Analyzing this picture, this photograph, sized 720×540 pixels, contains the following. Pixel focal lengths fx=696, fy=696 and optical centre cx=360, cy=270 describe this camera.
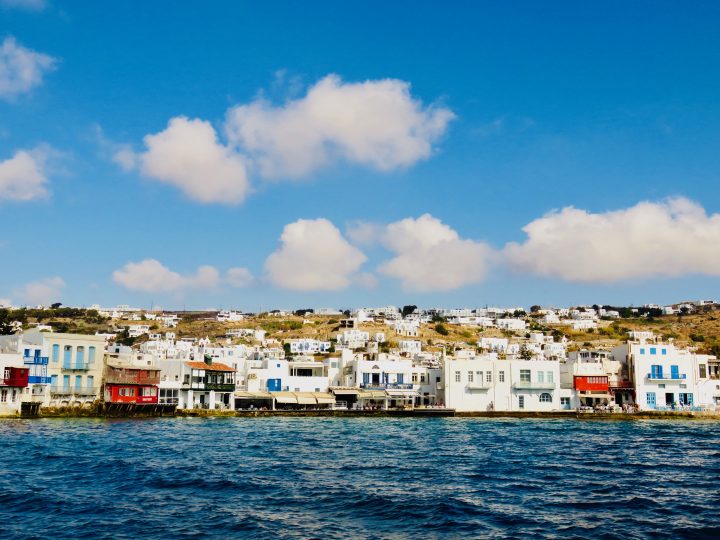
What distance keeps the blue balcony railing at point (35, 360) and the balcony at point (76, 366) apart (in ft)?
8.97

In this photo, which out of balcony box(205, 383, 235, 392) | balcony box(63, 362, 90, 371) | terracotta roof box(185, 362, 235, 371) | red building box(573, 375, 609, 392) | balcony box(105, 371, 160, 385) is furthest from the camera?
red building box(573, 375, 609, 392)

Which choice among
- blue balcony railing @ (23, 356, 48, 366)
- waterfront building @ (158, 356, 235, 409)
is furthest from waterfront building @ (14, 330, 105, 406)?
waterfront building @ (158, 356, 235, 409)

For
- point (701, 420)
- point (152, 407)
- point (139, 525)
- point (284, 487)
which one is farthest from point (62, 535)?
point (701, 420)

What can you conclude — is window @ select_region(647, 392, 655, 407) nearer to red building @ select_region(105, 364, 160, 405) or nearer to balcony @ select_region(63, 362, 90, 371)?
red building @ select_region(105, 364, 160, 405)

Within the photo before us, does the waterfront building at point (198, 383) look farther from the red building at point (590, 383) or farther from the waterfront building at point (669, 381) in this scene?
the waterfront building at point (669, 381)

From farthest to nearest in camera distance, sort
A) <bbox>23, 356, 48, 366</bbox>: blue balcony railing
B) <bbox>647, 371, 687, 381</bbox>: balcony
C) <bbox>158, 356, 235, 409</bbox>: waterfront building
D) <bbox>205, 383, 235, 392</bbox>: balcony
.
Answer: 1. <bbox>647, 371, 687, 381</bbox>: balcony
2. <bbox>205, 383, 235, 392</bbox>: balcony
3. <bbox>158, 356, 235, 409</bbox>: waterfront building
4. <bbox>23, 356, 48, 366</bbox>: blue balcony railing

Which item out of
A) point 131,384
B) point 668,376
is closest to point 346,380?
point 131,384

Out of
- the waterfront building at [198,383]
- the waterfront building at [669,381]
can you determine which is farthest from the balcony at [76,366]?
the waterfront building at [669,381]

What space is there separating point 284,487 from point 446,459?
13907 millimetres

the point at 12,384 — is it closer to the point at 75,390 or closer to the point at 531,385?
the point at 75,390

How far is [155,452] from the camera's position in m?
A: 42.6

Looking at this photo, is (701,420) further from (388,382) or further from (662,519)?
(662,519)

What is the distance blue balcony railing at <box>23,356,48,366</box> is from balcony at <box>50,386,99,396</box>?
2.80m

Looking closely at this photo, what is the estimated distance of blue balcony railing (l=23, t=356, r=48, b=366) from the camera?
69.5m
